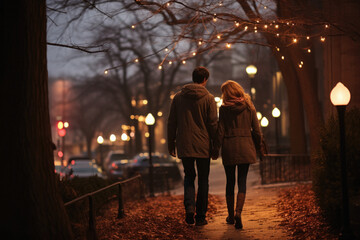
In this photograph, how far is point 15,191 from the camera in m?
5.34

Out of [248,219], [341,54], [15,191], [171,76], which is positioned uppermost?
[171,76]

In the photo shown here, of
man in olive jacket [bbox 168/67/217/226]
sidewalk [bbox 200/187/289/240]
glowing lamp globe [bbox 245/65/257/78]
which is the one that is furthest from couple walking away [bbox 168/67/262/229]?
glowing lamp globe [bbox 245/65/257/78]

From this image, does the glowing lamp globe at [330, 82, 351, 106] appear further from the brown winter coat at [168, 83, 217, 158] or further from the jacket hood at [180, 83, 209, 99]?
the jacket hood at [180, 83, 209, 99]

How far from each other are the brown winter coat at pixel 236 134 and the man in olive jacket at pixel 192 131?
0.12m

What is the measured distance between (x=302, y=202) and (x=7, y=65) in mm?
5842

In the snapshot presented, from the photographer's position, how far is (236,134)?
7.46 m

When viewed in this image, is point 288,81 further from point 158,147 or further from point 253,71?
point 158,147

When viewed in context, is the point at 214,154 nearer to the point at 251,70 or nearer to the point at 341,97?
the point at 341,97

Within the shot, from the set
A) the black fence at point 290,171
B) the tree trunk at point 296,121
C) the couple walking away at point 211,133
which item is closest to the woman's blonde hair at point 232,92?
the couple walking away at point 211,133

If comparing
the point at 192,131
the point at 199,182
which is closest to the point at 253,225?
the point at 199,182

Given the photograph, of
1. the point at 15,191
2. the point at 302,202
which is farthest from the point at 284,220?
the point at 15,191

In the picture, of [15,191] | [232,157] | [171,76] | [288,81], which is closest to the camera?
[15,191]

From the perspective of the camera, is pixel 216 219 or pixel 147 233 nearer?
pixel 147 233

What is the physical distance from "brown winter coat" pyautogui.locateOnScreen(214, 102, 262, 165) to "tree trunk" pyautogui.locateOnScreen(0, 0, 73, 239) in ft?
8.38
